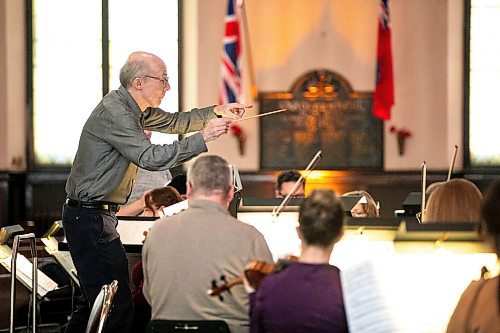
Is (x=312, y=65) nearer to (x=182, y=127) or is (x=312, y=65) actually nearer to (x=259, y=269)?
(x=182, y=127)

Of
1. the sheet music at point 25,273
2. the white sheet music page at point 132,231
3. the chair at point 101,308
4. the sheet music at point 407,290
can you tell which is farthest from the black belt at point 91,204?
the sheet music at point 407,290

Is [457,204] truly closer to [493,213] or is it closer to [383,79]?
[493,213]

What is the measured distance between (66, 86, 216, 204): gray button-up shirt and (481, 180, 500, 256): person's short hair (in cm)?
210

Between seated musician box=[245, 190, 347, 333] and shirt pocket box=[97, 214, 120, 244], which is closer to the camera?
seated musician box=[245, 190, 347, 333]

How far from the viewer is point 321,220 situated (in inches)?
139

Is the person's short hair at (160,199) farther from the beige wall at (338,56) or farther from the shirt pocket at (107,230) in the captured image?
the beige wall at (338,56)

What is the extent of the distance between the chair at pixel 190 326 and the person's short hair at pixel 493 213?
110 cm

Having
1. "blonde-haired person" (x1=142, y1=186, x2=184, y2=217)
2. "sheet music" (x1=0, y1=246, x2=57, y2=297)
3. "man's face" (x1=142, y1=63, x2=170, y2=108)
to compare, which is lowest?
"sheet music" (x1=0, y1=246, x2=57, y2=297)

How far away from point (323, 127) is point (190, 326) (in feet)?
27.4

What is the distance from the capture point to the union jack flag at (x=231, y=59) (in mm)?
11570

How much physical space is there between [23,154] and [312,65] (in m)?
3.28

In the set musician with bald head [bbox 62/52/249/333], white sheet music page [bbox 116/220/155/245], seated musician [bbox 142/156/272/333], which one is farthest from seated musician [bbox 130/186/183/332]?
seated musician [bbox 142/156/272/333]

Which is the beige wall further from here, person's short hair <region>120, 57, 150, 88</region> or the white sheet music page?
person's short hair <region>120, 57, 150, 88</region>

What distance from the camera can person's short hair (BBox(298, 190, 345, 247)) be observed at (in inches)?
139
